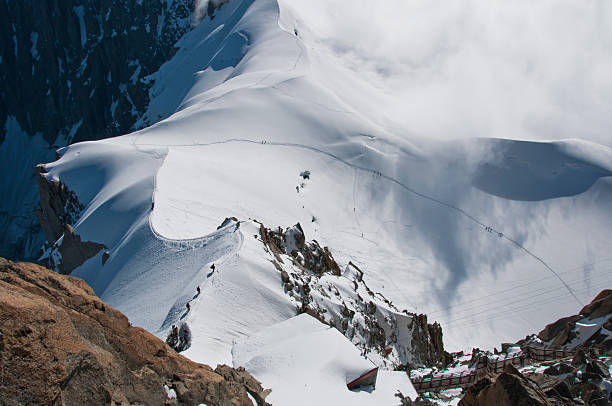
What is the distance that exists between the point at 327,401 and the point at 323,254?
16104 mm

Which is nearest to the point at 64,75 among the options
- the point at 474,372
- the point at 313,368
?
the point at 474,372

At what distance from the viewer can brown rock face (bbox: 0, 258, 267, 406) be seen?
210 inches

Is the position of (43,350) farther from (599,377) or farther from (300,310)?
(300,310)

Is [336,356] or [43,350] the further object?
[336,356]

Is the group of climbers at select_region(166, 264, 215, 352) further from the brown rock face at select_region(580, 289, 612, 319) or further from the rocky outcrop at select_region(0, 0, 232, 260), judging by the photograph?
the rocky outcrop at select_region(0, 0, 232, 260)

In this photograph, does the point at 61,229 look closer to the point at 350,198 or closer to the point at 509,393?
the point at 350,198

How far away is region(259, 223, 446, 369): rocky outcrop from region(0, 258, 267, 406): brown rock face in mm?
9762

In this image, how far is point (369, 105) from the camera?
57.4m

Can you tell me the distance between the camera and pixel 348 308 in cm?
2156

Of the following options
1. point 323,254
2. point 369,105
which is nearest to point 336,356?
point 323,254

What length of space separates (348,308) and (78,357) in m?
16.3

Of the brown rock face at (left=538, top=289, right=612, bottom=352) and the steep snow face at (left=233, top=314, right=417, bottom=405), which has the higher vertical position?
the steep snow face at (left=233, top=314, right=417, bottom=405)

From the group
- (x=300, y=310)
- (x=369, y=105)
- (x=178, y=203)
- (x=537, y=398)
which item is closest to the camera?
(x=537, y=398)

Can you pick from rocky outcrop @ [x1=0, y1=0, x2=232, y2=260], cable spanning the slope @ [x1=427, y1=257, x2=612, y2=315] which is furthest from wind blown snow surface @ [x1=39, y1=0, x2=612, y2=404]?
rocky outcrop @ [x1=0, y1=0, x2=232, y2=260]
